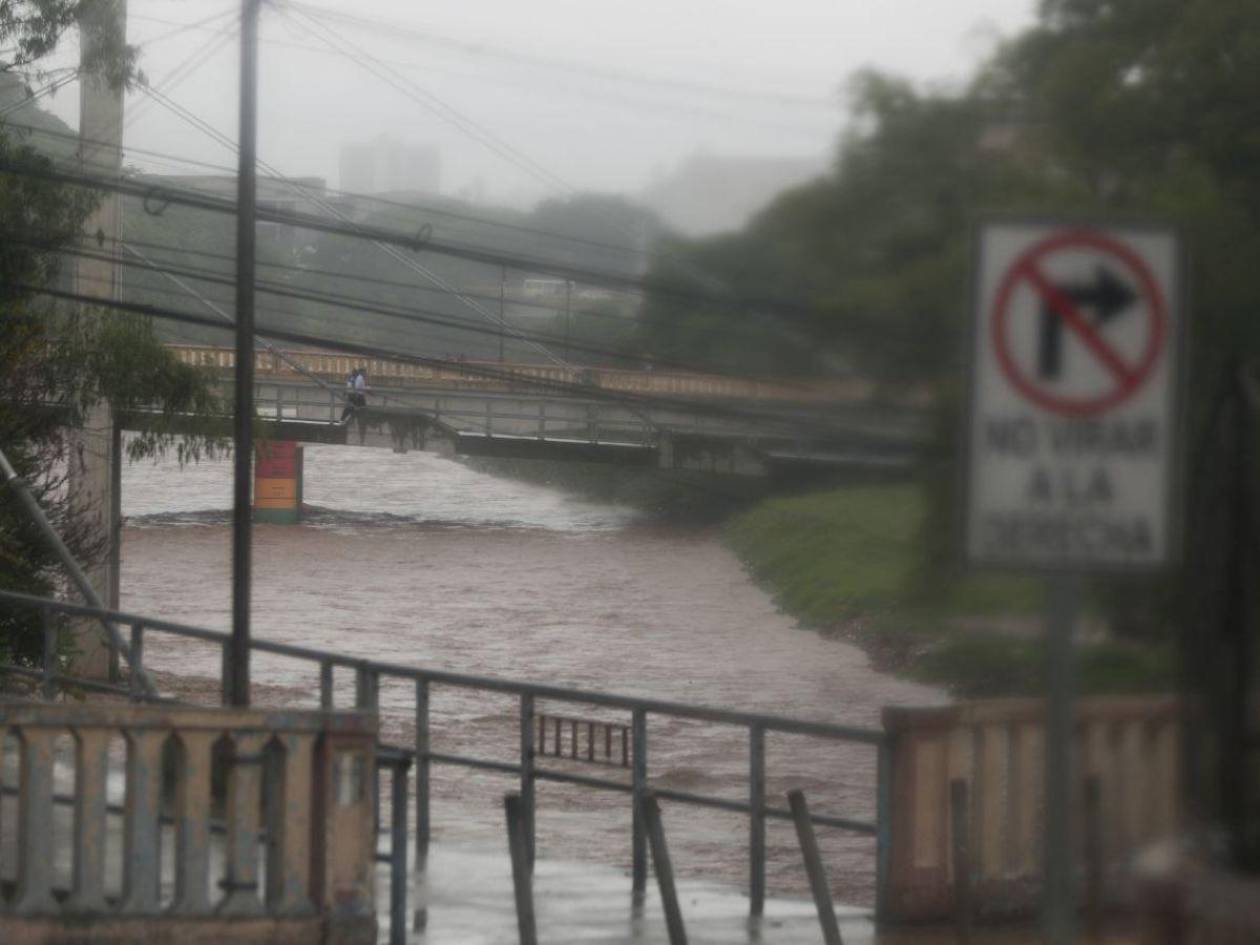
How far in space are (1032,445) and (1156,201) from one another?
121 inches

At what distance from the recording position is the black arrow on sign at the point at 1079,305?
4.64 meters

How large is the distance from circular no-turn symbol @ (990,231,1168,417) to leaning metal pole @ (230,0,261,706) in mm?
6921

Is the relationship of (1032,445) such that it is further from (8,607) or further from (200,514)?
(200,514)

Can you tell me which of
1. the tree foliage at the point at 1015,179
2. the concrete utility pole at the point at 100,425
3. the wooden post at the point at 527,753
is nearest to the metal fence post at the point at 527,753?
the wooden post at the point at 527,753

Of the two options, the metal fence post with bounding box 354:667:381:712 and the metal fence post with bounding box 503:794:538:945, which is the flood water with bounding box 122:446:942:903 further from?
the metal fence post with bounding box 503:794:538:945

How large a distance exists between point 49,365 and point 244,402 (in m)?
9.37

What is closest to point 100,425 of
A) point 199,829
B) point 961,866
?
point 199,829

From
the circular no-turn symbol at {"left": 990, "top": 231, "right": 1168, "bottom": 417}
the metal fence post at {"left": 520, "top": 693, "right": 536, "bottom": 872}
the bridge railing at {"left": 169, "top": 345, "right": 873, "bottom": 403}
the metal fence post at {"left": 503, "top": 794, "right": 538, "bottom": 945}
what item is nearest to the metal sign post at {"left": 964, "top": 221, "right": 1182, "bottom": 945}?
the circular no-turn symbol at {"left": 990, "top": 231, "right": 1168, "bottom": 417}

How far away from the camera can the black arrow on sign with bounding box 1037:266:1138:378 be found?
15.2 ft

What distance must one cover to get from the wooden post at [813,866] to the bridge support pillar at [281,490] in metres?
50.3

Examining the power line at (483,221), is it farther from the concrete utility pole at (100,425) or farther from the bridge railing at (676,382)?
the concrete utility pole at (100,425)

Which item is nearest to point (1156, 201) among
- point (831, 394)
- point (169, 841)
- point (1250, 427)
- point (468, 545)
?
point (831, 394)

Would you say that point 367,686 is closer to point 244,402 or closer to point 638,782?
point 638,782

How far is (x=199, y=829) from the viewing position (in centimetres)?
772
